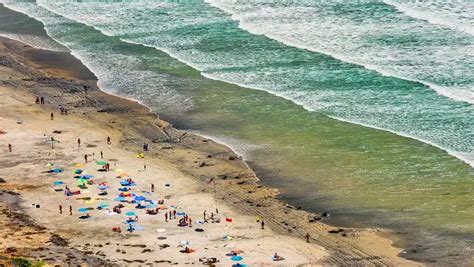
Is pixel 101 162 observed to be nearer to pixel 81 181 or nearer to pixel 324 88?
pixel 81 181

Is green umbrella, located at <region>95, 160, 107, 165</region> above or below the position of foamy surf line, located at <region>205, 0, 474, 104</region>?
below

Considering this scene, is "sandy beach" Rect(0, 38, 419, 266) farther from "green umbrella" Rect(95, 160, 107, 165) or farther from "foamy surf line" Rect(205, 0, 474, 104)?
"foamy surf line" Rect(205, 0, 474, 104)

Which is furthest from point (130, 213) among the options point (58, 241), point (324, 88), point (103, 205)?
point (324, 88)

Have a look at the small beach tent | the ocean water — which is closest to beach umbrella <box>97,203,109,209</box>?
the small beach tent

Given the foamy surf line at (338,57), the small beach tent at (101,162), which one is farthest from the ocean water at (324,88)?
the small beach tent at (101,162)

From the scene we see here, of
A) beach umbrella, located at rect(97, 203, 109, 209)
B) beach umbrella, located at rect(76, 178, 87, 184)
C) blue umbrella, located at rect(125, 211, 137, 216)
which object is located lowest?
beach umbrella, located at rect(76, 178, 87, 184)

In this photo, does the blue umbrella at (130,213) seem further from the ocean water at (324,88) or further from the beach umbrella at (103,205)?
the ocean water at (324,88)

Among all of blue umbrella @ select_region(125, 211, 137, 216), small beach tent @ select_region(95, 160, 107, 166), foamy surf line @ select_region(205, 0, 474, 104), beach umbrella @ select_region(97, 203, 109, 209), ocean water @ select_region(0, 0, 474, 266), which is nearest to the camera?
blue umbrella @ select_region(125, 211, 137, 216)
